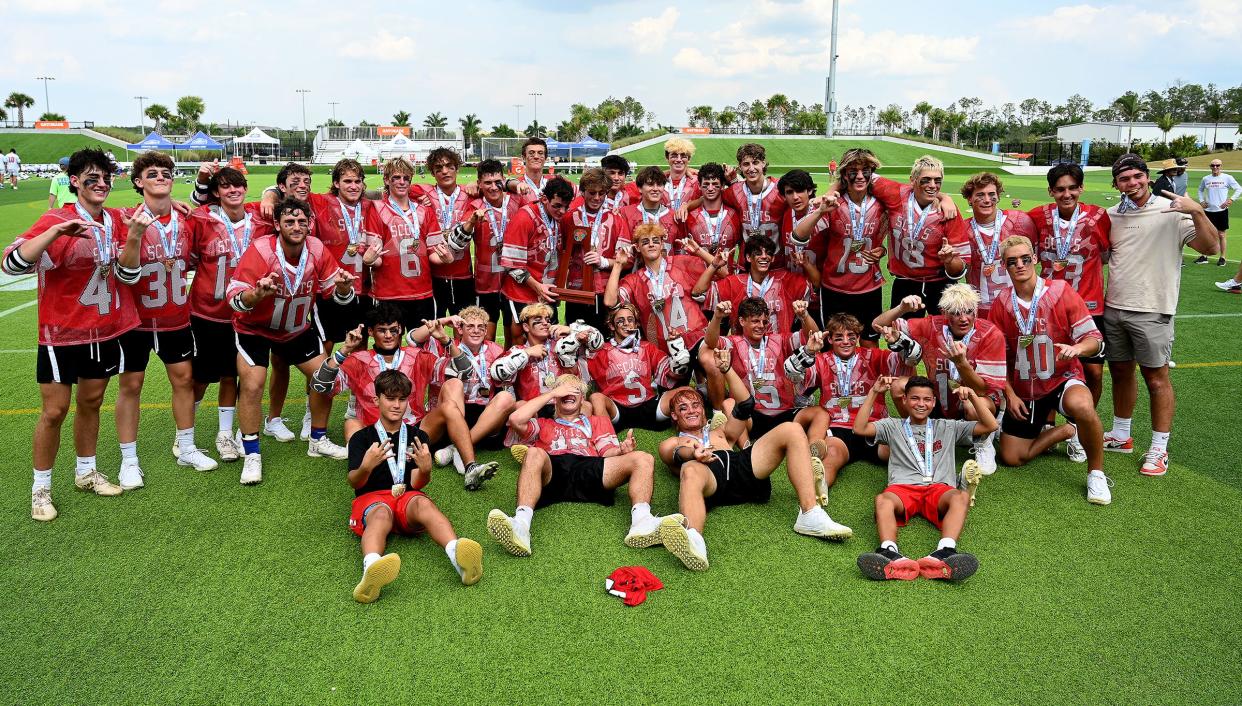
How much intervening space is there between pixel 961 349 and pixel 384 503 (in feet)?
12.3

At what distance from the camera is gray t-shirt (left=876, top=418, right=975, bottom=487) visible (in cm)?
501

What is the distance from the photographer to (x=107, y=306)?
16.8 ft

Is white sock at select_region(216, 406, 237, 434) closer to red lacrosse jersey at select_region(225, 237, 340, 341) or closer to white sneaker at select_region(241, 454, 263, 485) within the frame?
white sneaker at select_region(241, 454, 263, 485)

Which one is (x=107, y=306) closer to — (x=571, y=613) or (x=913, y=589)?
(x=571, y=613)

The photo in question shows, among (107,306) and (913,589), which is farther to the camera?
(107,306)

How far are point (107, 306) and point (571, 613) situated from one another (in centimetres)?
366

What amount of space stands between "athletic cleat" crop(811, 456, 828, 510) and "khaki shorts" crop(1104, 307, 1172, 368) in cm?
275

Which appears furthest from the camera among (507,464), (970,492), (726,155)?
(726,155)

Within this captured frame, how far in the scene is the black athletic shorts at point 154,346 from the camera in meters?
5.29

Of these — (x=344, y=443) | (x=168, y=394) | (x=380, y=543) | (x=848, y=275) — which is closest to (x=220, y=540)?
(x=380, y=543)

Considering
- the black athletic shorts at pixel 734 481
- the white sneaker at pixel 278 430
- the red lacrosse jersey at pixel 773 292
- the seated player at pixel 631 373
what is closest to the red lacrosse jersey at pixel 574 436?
the seated player at pixel 631 373

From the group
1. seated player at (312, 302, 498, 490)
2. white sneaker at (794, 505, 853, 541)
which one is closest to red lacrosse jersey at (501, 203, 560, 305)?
seated player at (312, 302, 498, 490)

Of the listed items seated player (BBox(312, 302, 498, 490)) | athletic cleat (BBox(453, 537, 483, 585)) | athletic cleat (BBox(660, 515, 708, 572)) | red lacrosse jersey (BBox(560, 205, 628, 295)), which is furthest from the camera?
red lacrosse jersey (BBox(560, 205, 628, 295))

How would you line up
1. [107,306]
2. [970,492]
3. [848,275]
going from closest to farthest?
[970,492] < [107,306] < [848,275]
